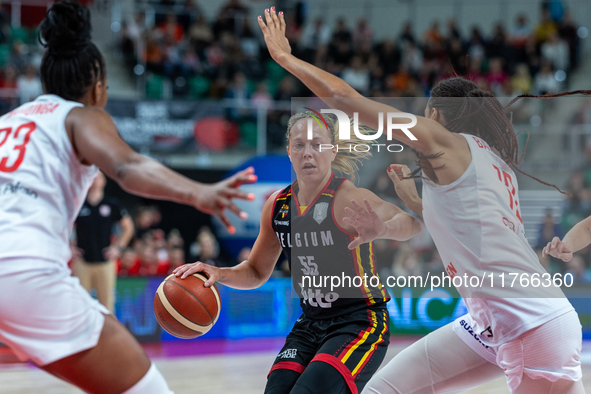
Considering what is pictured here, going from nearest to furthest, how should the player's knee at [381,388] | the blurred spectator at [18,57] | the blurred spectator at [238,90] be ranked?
the player's knee at [381,388] → the blurred spectator at [18,57] → the blurred spectator at [238,90]

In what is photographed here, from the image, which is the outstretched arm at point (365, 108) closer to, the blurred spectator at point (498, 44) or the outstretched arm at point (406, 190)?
the outstretched arm at point (406, 190)

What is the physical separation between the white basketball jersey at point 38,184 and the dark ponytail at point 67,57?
0.54ft

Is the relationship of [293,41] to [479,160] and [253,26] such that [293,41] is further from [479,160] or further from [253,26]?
[479,160]

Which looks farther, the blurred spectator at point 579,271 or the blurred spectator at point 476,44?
the blurred spectator at point 476,44

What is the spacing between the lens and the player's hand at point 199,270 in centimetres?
293

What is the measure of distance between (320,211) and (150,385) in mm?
1314

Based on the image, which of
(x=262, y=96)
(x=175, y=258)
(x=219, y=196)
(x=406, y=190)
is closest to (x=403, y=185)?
(x=406, y=190)

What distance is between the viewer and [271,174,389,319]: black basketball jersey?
3123mm

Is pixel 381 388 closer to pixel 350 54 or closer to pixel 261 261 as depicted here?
pixel 261 261

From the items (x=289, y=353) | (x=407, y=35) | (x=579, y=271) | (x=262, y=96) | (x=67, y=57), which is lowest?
(x=579, y=271)

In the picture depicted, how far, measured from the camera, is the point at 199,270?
2.98 metres

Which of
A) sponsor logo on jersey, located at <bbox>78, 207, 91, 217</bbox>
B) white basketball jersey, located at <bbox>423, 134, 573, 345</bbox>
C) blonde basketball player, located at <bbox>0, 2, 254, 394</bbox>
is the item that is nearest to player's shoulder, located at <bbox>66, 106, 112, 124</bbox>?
blonde basketball player, located at <bbox>0, 2, 254, 394</bbox>

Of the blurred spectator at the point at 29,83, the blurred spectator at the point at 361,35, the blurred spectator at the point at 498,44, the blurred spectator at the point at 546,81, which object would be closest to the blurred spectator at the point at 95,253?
the blurred spectator at the point at 29,83

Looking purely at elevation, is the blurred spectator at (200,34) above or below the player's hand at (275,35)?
below
